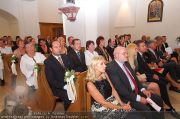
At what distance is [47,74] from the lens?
3.21m

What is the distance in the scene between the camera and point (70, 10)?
6.03m

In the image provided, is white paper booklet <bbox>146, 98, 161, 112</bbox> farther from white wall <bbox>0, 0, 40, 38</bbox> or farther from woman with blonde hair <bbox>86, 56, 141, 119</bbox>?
white wall <bbox>0, 0, 40, 38</bbox>

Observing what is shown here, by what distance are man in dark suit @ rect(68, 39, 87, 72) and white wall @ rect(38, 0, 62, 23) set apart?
794 centimetres

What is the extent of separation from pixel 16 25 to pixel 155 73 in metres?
8.45

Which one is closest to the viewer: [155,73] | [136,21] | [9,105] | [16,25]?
[9,105]

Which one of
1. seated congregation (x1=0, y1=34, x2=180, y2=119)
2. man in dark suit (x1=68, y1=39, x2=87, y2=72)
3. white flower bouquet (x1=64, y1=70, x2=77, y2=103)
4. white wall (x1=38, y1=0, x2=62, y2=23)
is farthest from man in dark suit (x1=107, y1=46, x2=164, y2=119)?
white wall (x1=38, y1=0, x2=62, y2=23)

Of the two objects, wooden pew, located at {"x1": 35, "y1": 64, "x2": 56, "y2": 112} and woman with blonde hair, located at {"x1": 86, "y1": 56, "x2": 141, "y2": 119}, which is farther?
wooden pew, located at {"x1": 35, "y1": 64, "x2": 56, "y2": 112}

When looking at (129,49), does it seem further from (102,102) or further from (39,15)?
(39,15)

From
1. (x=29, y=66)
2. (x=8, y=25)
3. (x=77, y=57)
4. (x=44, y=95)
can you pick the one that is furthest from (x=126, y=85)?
(x=8, y=25)

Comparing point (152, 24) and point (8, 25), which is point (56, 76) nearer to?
point (152, 24)

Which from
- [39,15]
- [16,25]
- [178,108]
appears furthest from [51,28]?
[178,108]

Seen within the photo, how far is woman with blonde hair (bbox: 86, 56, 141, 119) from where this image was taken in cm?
236

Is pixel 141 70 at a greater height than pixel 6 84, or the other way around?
pixel 141 70

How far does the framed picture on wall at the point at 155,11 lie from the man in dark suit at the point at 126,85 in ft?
18.9
